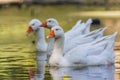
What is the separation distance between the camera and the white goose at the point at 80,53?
12.8 meters

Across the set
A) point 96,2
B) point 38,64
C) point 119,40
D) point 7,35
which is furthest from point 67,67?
point 96,2

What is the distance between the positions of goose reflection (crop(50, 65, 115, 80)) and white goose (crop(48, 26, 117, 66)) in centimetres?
23

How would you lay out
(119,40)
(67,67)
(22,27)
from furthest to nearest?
1. (22,27)
2. (119,40)
3. (67,67)

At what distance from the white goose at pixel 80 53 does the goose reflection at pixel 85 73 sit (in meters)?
0.23

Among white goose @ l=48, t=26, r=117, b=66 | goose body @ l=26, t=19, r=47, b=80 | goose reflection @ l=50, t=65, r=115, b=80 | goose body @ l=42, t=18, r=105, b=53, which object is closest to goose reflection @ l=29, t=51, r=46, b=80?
goose body @ l=26, t=19, r=47, b=80

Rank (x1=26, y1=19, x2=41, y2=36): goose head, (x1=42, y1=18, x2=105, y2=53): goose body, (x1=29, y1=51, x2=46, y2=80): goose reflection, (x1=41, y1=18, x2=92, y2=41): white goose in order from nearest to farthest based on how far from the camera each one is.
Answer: (x1=29, y1=51, x2=46, y2=80): goose reflection → (x1=42, y1=18, x2=105, y2=53): goose body → (x1=41, y1=18, x2=92, y2=41): white goose → (x1=26, y1=19, x2=41, y2=36): goose head

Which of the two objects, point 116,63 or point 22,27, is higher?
point 22,27

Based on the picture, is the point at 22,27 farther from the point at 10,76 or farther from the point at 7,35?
the point at 10,76

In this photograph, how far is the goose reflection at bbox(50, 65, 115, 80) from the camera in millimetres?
11320

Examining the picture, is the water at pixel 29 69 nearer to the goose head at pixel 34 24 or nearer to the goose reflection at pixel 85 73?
the goose reflection at pixel 85 73

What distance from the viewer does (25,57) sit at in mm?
14180

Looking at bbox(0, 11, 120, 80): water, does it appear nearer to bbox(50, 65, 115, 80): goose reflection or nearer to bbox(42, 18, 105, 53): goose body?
bbox(50, 65, 115, 80): goose reflection

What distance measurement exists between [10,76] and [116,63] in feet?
9.64

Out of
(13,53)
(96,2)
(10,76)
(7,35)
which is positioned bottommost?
(10,76)
